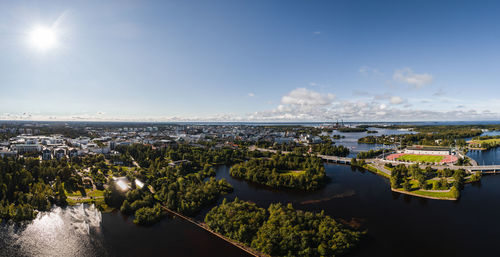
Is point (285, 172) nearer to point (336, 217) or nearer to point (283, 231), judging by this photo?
point (336, 217)

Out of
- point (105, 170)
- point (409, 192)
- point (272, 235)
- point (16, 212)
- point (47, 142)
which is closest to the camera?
point (272, 235)

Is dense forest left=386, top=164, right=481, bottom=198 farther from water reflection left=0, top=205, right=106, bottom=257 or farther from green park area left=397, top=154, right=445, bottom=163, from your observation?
water reflection left=0, top=205, right=106, bottom=257

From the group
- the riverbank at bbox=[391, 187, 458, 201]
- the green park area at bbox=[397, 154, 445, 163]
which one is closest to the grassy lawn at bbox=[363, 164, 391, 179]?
the riverbank at bbox=[391, 187, 458, 201]

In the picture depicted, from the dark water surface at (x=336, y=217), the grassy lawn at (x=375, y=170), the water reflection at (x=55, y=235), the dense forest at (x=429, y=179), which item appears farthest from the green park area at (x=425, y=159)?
the water reflection at (x=55, y=235)

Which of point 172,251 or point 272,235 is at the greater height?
point 272,235

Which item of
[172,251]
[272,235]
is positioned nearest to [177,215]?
[172,251]

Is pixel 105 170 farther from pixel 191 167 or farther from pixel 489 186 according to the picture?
pixel 489 186
